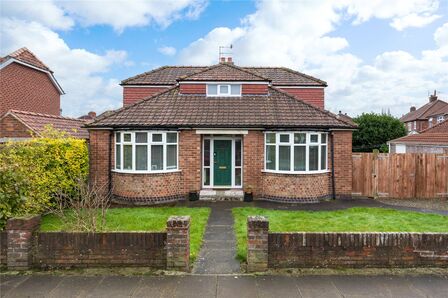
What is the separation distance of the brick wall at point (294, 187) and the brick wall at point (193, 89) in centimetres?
505

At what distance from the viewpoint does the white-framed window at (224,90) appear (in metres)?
15.5

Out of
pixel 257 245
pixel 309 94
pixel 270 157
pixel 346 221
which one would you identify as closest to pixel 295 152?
pixel 270 157

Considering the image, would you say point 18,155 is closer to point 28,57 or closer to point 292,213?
point 292,213

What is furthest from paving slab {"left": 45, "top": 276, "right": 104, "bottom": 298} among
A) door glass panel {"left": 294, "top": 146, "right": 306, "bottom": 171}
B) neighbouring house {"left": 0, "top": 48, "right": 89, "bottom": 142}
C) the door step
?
neighbouring house {"left": 0, "top": 48, "right": 89, "bottom": 142}

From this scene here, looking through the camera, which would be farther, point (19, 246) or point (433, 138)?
point (433, 138)

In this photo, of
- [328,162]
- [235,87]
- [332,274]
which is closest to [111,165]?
[235,87]

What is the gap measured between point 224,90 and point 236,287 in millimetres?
11232

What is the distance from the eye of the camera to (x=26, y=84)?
21.6 m

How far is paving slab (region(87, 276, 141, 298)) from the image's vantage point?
524 cm

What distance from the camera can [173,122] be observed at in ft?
44.7

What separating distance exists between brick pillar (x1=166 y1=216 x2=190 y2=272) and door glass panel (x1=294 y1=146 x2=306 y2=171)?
8209mm

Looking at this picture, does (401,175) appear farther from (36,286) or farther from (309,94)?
(36,286)

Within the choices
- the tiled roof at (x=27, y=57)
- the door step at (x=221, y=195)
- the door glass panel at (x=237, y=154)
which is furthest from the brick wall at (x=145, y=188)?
the tiled roof at (x=27, y=57)

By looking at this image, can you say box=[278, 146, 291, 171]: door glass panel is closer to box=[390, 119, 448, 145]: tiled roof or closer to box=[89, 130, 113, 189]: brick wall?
box=[89, 130, 113, 189]: brick wall
